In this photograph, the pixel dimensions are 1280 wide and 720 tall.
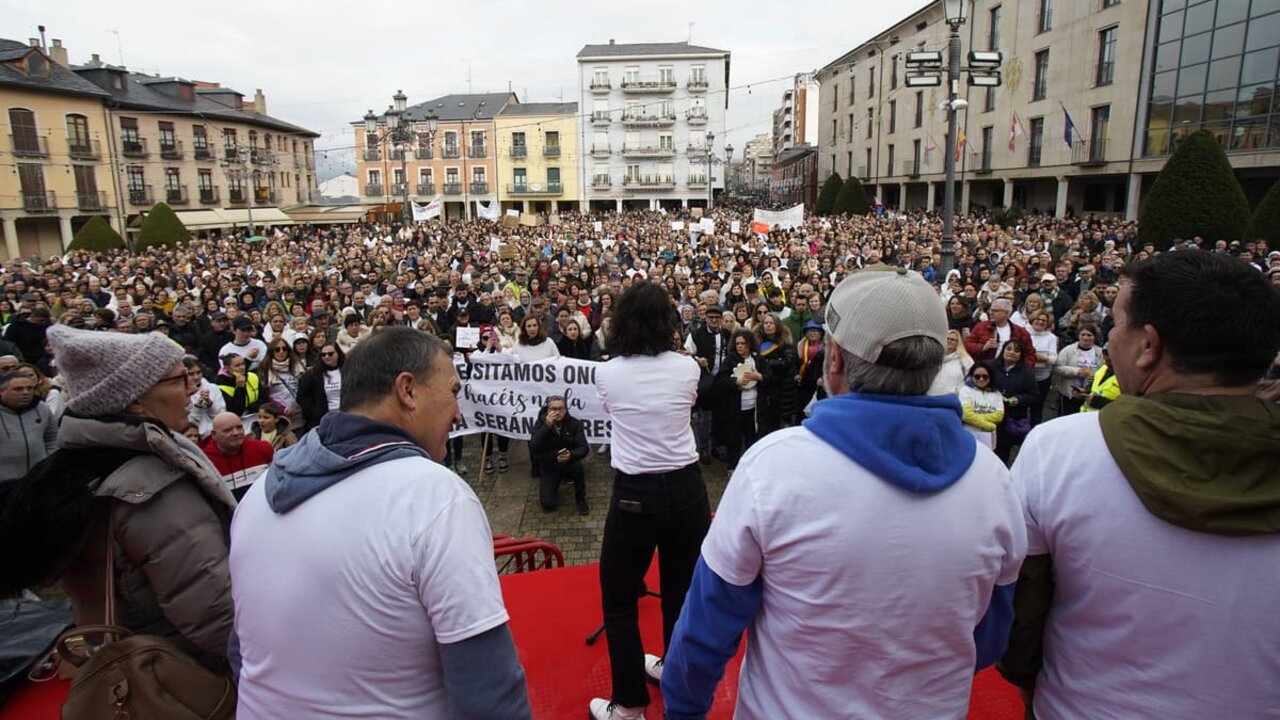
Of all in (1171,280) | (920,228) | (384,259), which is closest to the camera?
(1171,280)

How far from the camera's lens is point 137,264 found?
1802 centimetres

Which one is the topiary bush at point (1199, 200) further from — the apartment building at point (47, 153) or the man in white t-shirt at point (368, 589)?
the apartment building at point (47, 153)

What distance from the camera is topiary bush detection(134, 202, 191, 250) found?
2711 cm

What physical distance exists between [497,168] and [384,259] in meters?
39.8

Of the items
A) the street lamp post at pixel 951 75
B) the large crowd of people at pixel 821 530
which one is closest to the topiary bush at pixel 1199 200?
the street lamp post at pixel 951 75

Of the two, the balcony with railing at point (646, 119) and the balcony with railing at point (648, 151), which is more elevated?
the balcony with railing at point (646, 119)

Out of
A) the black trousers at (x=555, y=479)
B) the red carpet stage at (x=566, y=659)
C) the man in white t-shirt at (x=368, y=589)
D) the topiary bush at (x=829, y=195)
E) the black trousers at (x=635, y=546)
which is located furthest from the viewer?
the topiary bush at (x=829, y=195)

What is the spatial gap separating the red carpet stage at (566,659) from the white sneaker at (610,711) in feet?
0.38

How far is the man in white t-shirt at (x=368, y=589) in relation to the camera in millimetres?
A: 1448

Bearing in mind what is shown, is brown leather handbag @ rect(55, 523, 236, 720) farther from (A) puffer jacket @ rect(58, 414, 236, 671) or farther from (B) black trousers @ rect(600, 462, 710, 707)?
(B) black trousers @ rect(600, 462, 710, 707)

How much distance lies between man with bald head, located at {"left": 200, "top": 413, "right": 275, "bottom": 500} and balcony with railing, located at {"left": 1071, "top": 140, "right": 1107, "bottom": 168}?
32.0 meters

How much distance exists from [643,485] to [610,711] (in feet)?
3.25

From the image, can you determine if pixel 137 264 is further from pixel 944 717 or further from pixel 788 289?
pixel 944 717

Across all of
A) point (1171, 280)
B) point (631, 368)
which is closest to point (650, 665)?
point (631, 368)
